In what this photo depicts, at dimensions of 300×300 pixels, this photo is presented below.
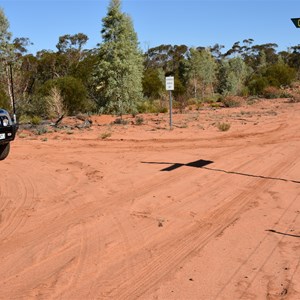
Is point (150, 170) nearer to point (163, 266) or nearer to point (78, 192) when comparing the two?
point (78, 192)

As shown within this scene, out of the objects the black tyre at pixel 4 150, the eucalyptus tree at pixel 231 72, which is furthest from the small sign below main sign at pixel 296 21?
the eucalyptus tree at pixel 231 72

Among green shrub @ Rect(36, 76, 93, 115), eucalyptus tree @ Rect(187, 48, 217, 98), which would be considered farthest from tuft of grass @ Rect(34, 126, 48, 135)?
eucalyptus tree @ Rect(187, 48, 217, 98)

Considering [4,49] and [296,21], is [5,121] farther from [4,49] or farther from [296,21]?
[4,49]

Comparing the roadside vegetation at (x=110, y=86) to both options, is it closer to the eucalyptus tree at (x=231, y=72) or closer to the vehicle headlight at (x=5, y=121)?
the eucalyptus tree at (x=231, y=72)

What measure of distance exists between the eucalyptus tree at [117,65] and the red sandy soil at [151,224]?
40.2 ft

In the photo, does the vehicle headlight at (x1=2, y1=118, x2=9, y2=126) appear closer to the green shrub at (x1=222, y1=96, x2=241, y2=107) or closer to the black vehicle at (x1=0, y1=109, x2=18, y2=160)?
the black vehicle at (x1=0, y1=109, x2=18, y2=160)

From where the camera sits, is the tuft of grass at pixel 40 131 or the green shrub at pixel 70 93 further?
the green shrub at pixel 70 93

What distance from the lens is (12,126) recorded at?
7863 millimetres

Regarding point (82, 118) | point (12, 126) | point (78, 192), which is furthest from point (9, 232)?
point (82, 118)

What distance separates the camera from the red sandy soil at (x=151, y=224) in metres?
3.95

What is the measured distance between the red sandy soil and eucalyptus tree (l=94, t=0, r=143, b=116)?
12.3 m

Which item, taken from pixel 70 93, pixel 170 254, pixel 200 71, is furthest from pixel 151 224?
pixel 200 71

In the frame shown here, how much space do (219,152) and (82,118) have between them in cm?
1046

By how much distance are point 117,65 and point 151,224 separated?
17713mm
